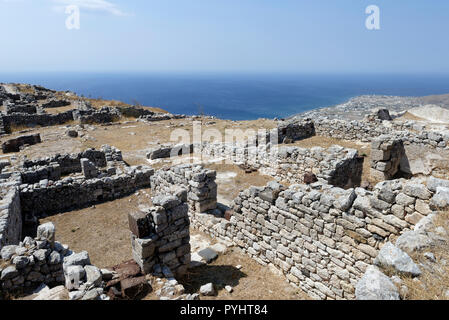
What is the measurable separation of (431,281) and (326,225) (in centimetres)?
285

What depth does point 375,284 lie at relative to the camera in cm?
375

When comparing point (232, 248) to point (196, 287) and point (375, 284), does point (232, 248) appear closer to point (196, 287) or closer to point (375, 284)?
point (196, 287)

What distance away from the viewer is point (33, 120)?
96.2 ft

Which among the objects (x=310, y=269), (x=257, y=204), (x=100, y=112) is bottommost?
(x=310, y=269)

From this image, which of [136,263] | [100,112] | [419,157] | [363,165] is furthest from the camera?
[100,112]

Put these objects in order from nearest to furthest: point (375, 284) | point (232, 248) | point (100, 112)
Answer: point (375, 284) < point (232, 248) < point (100, 112)

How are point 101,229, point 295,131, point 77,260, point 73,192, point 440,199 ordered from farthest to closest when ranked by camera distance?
1. point 295,131
2. point 73,192
3. point 101,229
4. point 77,260
5. point 440,199

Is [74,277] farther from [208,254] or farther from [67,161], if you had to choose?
[67,161]

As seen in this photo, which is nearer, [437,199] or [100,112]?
[437,199]

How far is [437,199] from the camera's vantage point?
17.1ft

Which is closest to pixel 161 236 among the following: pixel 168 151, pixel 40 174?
pixel 40 174

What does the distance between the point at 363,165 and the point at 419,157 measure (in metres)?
2.56

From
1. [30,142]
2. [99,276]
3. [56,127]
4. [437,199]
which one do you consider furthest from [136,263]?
[56,127]

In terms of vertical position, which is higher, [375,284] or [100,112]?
[100,112]
